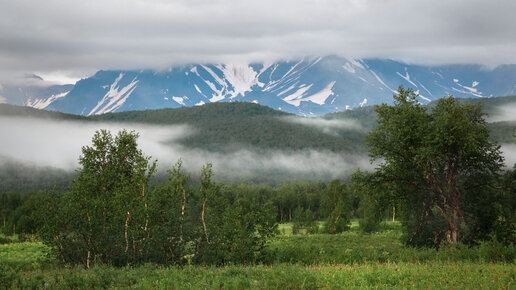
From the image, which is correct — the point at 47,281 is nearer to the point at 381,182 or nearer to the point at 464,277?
the point at 464,277

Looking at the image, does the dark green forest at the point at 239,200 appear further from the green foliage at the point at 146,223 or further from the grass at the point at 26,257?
the grass at the point at 26,257

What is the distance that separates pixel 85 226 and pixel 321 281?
1334 centimetres

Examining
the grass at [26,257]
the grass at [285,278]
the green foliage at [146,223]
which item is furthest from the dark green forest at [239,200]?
the grass at [285,278]

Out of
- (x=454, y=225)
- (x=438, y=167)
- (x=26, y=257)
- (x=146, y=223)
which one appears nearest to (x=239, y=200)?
(x=146, y=223)

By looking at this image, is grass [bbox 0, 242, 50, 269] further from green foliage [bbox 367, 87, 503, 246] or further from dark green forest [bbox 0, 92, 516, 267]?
green foliage [bbox 367, 87, 503, 246]

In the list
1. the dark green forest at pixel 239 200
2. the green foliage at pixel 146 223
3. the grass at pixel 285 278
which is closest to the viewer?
the grass at pixel 285 278

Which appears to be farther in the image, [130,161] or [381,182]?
[381,182]

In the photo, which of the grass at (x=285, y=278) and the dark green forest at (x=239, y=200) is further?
the dark green forest at (x=239, y=200)

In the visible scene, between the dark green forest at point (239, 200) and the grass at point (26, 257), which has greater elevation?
the dark green forest at point (239, 200)

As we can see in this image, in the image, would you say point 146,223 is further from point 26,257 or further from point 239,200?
point 26,257

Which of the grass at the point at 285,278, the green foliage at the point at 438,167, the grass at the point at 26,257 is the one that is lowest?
the grass at the point at 26,257

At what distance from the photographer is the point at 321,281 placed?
14.7m

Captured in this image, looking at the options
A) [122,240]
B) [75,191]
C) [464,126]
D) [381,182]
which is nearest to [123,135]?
[75,191]

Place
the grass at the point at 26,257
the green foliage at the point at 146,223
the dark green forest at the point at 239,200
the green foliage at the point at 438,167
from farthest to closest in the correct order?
the green foliage at the point at 438,167 → the grass at the point at 26,257 → the dark green forest at the point at 239,200 → the green foliage at the point at 146,223
